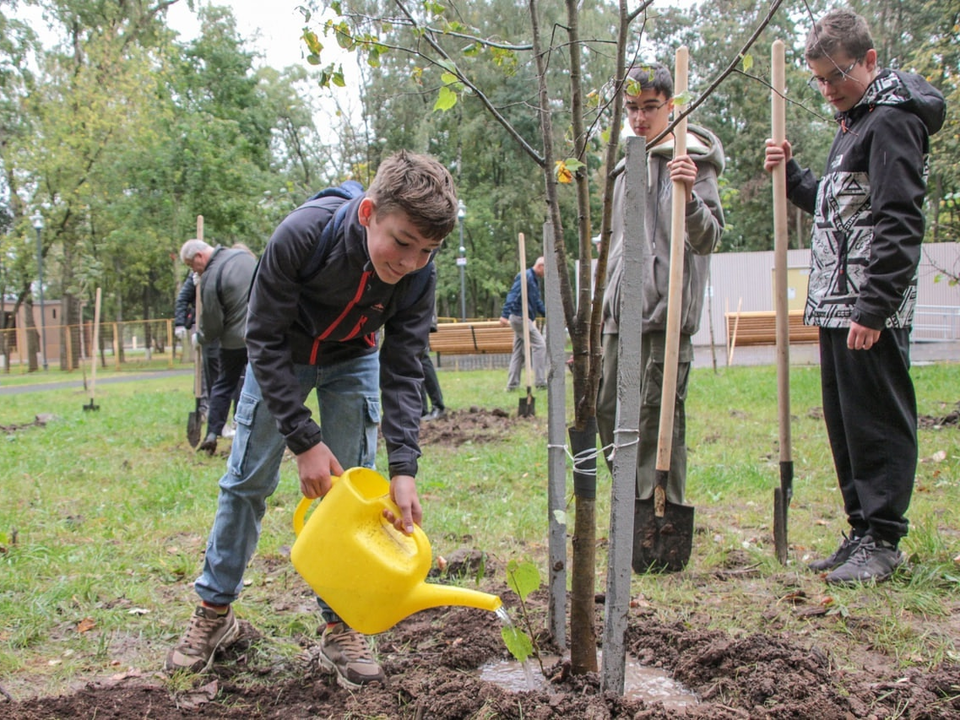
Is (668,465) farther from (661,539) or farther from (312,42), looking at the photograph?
(312,42)

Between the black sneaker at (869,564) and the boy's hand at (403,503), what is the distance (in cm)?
168

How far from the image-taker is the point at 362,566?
1922 mm

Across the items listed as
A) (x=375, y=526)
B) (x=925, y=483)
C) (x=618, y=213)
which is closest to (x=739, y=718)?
(x=375, y=526)

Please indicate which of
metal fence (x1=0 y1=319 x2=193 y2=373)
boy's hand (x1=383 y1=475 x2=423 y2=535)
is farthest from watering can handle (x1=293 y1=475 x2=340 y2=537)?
metal fence (x1=0 y1=319 x2=193 y2=373)

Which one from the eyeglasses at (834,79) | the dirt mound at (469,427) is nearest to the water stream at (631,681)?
the eyeglasses at (834,79)

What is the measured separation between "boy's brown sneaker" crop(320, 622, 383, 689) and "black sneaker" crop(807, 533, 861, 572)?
1734mm

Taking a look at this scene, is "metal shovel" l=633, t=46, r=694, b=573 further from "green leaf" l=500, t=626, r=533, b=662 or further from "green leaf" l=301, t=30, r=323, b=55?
"green leaf" l=301, t=30, r=323, b=55

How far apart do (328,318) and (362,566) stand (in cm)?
71

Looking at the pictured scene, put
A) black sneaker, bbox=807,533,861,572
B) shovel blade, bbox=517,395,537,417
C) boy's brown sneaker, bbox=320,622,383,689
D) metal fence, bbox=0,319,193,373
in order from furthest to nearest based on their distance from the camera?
metal fence, bbox=0,319,193,373 < shovel blade, bbox=517,395,537,417 < black sneaker, bbox=807,533,861,572 < boy's brown sneaker, bbox=320,622,383,689

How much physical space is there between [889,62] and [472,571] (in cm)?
2671

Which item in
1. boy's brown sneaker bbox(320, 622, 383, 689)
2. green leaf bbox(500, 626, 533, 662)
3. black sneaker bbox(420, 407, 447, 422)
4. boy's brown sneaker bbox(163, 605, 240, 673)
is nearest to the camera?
green leaf bbox(500, 626, 533, 662)

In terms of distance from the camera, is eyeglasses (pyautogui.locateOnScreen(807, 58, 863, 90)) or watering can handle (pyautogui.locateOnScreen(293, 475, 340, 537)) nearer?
watering can handle (pyautogui.locateOnScreen(293, 475, 340, 537))

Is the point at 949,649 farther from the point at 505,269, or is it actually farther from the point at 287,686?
the point at 505,269

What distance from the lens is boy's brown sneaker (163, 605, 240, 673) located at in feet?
7.66
